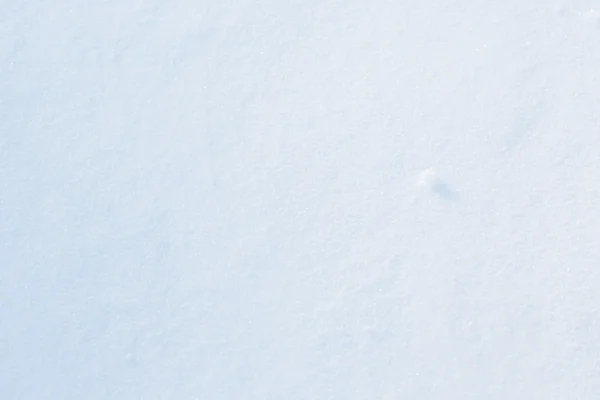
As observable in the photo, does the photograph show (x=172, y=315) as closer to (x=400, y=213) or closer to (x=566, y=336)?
(x=400, y=213)

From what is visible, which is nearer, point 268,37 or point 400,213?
point 400,213

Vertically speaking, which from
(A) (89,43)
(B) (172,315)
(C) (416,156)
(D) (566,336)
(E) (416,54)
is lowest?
(D) (566,336)

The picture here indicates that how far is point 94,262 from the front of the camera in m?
2.10

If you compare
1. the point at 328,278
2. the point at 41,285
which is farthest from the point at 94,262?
the point at 328,278

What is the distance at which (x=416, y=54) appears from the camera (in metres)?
2.18

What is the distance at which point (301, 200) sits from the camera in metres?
2.09

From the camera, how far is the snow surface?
1983 mm

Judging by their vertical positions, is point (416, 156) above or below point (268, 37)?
below

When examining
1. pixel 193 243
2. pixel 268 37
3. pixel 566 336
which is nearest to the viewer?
pixel 566 336

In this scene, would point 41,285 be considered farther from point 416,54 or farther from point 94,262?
point 416,54

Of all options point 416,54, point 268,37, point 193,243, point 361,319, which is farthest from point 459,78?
point 193,243

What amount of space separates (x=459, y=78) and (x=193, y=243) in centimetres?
85

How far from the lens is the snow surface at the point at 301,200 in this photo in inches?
78.1

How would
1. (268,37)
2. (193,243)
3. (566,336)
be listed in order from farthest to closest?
(268,37) < (193,243) < (566,336)
